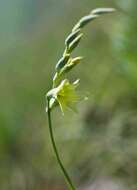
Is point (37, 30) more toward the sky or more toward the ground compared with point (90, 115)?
more toward the ground

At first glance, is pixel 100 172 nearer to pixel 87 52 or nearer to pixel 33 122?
pixel 33 122

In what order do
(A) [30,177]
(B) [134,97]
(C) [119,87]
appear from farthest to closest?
1. (C) [119,87]
2. (B) [134,97]
3. (A) [30,177]

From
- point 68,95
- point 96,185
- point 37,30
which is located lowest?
point 37,30

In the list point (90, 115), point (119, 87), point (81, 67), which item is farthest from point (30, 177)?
point (81, 67)

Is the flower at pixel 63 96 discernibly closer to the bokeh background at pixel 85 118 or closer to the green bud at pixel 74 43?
the green bud at pixel 74 43

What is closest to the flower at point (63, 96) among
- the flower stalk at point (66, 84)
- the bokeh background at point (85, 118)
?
the flower stalk at point (66, 84)

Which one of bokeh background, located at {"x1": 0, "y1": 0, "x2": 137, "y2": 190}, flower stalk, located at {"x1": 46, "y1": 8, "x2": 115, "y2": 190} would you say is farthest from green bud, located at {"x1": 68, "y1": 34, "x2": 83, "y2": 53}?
bokeh background, located at {"x1": 0, "y1": 0, "x2": 137, "y2": 190}

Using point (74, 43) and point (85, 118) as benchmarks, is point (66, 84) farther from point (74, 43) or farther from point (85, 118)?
point (85, 118)
